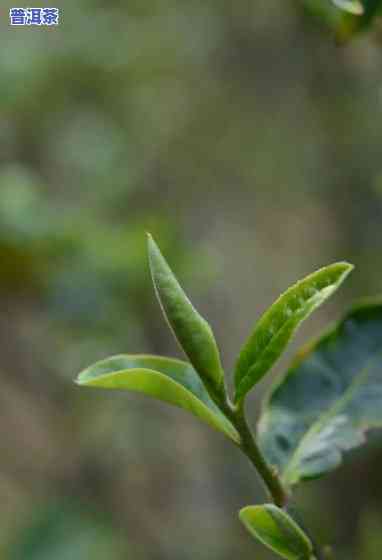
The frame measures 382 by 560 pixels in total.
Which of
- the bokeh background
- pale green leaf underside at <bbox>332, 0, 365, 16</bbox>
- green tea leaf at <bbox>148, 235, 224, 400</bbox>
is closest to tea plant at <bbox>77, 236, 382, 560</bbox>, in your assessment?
green tea leaf at <bbox>148, 235, 224, 400</bbox>

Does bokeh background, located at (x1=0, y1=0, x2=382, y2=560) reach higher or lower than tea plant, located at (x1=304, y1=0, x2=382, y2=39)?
lower

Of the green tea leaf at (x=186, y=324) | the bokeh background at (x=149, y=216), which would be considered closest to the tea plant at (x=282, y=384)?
the green tea leaf at (x=186, y=324)

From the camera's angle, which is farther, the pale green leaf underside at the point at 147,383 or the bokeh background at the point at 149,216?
A: the bokeh background at the point at 149,216

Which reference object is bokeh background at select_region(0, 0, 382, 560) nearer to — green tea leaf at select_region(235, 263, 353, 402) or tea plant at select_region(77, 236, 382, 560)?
tea plant at select_region(77, 236, 382, 560)

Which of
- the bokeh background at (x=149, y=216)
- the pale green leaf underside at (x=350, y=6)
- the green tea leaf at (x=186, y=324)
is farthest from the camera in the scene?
the bokeh background at (x=149, y=216)

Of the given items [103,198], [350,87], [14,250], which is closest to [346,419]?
[14,250]

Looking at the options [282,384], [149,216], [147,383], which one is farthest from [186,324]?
[149,216]

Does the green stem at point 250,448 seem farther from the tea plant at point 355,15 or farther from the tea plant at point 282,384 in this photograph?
the tea plant at point 355,15

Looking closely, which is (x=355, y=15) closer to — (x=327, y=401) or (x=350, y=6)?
(x=350, y=6)
